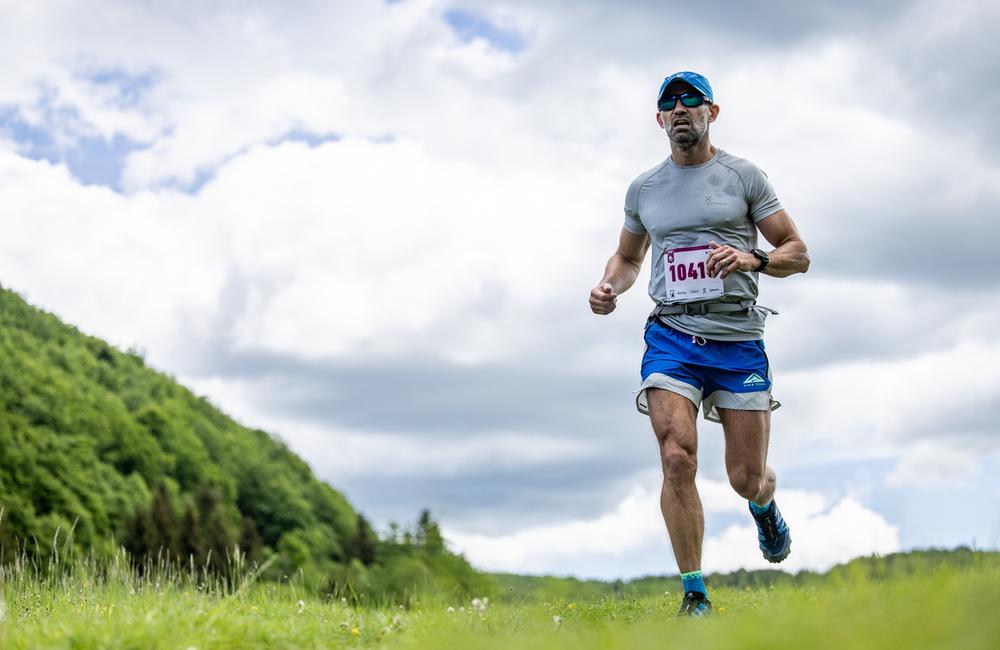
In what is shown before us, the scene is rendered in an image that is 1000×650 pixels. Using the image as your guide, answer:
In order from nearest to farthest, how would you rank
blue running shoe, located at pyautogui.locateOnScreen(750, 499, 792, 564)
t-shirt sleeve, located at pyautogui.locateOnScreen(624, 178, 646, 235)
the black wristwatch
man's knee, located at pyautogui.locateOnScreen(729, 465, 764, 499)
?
1. the black wristwatch
2. man's knee, located at pyautogui.locateOnScreen(729, 465, 764, 499)
3. t-shirt sleeve, located at pyautogui.locateOnScreen(624, 178, 646, 235)
4. blue running shoe, located at pyautogui.locateOnScreen(750, 499, 792, 564)

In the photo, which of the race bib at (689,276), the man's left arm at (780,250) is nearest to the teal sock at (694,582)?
the race bib at (689,276)

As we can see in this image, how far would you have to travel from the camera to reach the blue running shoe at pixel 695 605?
6.43 metres

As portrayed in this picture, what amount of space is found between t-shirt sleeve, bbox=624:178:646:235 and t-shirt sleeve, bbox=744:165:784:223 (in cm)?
75

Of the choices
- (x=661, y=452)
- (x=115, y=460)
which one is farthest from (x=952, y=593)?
(x=115, y=460)

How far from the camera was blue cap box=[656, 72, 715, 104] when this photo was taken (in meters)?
7.28

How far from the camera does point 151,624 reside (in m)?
4.78

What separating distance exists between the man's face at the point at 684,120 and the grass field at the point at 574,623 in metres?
3.02

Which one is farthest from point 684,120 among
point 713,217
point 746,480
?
point 746,480

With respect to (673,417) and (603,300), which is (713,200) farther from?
(673,417)

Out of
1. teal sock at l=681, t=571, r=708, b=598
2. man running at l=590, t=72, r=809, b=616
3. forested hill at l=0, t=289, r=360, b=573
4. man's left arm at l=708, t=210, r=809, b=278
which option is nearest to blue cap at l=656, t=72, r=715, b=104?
man running at l=590, t=72, r=809, b=616

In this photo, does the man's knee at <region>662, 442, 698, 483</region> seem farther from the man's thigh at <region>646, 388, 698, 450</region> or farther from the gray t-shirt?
the gray t-shirt

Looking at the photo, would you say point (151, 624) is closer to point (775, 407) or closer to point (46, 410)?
point (775, 407)

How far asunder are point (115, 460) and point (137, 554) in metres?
22.7

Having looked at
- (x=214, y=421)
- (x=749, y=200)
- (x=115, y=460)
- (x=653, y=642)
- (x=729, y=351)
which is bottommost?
(x=653, y=642)
